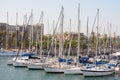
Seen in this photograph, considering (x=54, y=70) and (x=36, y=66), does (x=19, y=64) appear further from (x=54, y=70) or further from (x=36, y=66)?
(x=54, y=70)

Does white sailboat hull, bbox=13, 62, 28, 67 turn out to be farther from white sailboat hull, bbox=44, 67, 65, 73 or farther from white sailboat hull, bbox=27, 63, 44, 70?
white sailboat hull, bbox=44, 67, 65, 73

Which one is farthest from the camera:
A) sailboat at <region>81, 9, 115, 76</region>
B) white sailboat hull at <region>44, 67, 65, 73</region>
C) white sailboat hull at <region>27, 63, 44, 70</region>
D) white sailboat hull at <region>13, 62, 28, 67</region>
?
white sailboat hull at <region>13, 62, 28, 67</region>

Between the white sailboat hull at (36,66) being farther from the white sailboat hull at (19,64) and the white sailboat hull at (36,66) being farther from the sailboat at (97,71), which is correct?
the sailboat at (97,71)

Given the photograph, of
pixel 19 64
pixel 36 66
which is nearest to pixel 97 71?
pixel 36 66

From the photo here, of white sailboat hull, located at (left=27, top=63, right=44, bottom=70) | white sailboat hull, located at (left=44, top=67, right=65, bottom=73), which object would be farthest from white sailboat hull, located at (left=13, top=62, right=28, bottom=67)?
white sailboat hull, located at (left=44, top=67, right=65, bottom=73)

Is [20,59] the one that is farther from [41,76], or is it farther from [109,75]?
[109,75]

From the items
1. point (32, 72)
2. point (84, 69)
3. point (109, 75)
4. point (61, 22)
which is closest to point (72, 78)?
point (84, 69)

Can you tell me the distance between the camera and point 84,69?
39531 mm

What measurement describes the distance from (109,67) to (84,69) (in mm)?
4948

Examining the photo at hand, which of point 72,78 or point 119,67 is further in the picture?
point 119,67

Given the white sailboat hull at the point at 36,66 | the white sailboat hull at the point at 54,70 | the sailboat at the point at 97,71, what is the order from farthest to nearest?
the white sailboat hull at the point at 36,66 → the white sailboat hull at the point at 54,70 → the sailboat at the point at 97,71

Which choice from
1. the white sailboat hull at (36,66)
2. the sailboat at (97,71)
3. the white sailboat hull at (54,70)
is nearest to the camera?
the sailboat at (97,71)

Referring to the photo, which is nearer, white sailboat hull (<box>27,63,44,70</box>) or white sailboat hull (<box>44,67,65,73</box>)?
white sailboat hull (<box>44,67,65,73</box>)

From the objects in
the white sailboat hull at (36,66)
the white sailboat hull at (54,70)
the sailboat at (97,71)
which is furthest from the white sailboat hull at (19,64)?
the sailboat at (97,71)
